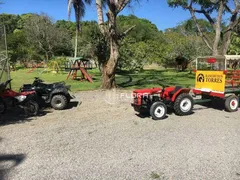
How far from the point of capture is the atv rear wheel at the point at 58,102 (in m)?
7.68

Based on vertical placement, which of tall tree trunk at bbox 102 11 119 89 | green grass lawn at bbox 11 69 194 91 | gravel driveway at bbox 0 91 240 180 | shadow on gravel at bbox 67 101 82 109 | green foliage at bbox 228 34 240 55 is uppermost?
green foliage at bbox 228 34 240 55

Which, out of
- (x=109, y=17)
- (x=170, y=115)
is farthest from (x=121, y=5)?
(x=170, y=115)

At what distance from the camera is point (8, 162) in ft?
12.8

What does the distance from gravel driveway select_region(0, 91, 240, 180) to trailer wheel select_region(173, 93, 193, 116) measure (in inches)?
7.8

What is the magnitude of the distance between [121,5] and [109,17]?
70 centimetres

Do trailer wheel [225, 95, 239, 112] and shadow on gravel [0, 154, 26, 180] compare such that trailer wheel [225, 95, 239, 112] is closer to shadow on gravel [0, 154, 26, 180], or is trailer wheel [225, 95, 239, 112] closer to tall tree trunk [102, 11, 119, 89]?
tall tree trunk [102, 11, 119, 89]

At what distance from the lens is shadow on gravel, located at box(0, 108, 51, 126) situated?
A: 6425 mm

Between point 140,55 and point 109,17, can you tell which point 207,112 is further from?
point 140,55

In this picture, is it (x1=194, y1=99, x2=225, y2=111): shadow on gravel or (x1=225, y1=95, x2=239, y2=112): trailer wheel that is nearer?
(x1=225, y1=95, x2=239, y2=112): trailer wheel

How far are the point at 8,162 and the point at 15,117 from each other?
3.16 meters

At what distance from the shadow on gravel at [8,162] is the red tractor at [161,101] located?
3.24m

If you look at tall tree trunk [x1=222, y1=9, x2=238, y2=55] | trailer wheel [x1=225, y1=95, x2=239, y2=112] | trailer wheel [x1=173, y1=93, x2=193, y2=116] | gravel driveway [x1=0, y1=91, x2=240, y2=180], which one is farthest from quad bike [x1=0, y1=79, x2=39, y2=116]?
tall tree trunk [x1=222, y1=9, x2=238, y2=55]

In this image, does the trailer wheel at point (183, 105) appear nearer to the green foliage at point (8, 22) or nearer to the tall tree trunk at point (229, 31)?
the green foliage at point (8, 22)

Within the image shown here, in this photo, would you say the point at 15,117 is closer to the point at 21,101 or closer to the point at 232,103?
the point at 21,101
